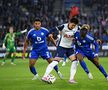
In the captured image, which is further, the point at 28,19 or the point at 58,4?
the point at 58,4

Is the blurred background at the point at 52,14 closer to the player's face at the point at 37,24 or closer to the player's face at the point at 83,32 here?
the player's face at the point at 37,24

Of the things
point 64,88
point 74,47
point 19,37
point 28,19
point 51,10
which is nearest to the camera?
point 64,88

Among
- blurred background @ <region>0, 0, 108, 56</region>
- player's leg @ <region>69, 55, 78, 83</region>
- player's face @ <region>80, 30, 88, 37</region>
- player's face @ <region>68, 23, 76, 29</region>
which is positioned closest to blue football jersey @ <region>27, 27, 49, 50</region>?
player's face @ <region>68, 23, 76, 29</region>

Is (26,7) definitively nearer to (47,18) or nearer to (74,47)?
(47,18)

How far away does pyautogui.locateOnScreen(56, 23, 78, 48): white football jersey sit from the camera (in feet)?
45.6

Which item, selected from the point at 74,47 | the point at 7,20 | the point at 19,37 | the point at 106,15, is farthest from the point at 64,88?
the point at 106,15

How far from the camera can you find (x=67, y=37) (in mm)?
14047

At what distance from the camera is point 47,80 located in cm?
1327

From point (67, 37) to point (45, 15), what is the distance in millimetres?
21983

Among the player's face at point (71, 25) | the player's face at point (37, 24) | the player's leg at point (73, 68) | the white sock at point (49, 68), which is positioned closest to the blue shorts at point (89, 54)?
the player's leg at point (73, 68)

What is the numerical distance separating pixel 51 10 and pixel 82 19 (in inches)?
135

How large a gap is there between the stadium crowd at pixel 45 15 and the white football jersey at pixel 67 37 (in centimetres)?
1816

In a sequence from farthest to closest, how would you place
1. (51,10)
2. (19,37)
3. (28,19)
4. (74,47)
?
(51,10) → (28,19) → (19,37) → (74,47)

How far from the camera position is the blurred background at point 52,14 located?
33.9m
